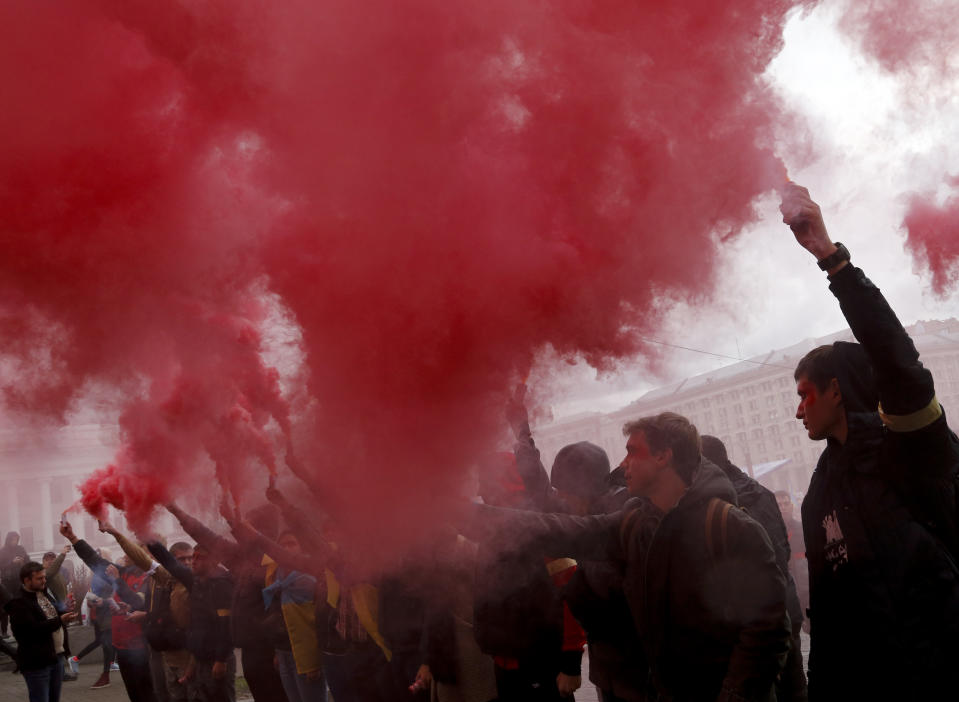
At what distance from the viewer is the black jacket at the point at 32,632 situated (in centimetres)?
798

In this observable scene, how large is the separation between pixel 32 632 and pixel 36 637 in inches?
2.7

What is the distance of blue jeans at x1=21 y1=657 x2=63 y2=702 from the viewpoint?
7.98 metres

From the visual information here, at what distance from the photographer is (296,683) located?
21.7 feet

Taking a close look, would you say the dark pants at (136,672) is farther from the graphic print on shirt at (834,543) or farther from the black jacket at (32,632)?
the graphic print on shirt at (834,543)

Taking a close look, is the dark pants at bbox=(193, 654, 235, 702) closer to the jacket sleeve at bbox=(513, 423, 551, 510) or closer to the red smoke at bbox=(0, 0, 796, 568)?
the red smoke at bbox=(0, 0, 796, 568)

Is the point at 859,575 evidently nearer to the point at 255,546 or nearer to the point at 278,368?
the point at 278,368

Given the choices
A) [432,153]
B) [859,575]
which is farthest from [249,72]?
[859,575]

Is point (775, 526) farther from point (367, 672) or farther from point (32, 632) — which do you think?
point (32, 632)

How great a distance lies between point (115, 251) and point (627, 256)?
8.11 feet

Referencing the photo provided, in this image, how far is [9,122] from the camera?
376cm

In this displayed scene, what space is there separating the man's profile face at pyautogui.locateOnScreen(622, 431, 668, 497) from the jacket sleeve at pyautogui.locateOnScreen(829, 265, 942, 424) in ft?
3.18

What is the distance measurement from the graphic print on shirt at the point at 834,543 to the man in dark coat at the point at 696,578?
252 millimetres

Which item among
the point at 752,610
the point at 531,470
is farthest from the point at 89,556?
the point at 752,610

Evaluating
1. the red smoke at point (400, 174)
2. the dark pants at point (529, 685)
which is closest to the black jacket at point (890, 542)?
the red smoke at point (400, 174)
